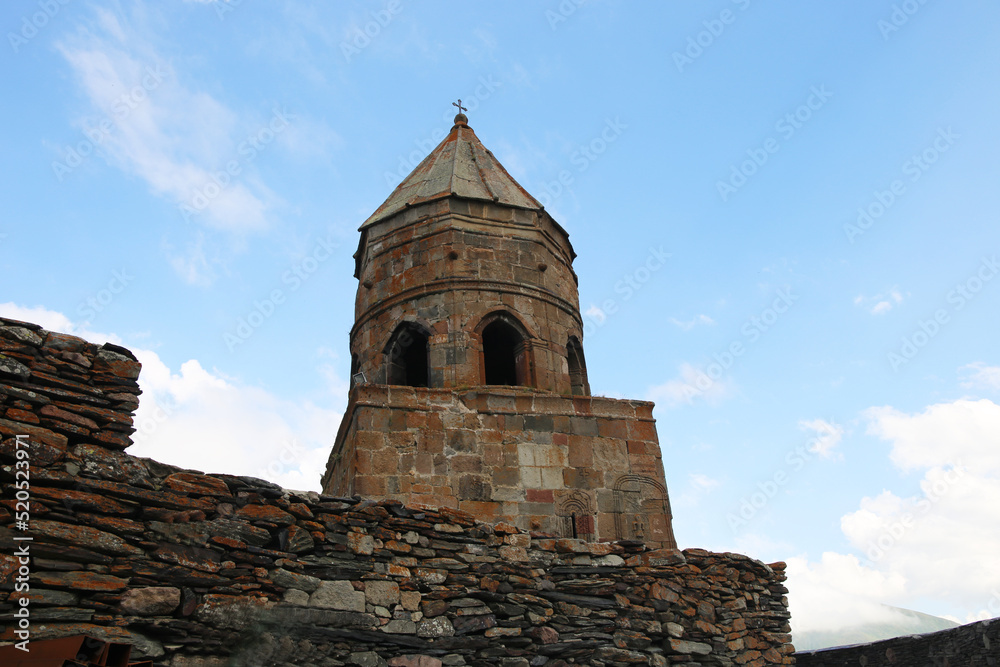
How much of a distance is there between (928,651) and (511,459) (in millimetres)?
5856

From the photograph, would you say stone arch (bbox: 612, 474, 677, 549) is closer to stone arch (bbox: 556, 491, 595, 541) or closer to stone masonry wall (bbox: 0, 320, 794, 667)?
stone arch (bbox: 556, 491, 595, 541)

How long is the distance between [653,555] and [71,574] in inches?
144

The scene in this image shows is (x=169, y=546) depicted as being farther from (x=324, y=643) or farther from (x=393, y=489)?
(x=393, y=489)

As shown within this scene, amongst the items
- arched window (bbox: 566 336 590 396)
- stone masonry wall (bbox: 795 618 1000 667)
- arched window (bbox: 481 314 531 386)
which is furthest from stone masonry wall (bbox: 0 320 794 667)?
stone masonry wall (bbox: 795 618 1000 667)

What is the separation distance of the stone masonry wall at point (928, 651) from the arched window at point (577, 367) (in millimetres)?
4209

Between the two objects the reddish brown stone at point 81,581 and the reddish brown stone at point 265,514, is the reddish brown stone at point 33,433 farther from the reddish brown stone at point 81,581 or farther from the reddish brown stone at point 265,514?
the reddish brown stone at point 265,514

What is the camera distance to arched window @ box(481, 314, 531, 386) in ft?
32.5

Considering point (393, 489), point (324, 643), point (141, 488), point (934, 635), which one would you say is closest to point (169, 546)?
point (141, 488)

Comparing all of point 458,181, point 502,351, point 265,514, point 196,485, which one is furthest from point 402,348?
point 196,485

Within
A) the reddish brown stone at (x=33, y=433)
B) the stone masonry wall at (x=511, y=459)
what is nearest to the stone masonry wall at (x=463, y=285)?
the stone masonry wall at (x=511, y=459)

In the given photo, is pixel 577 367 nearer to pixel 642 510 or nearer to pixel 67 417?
pixel 642 510

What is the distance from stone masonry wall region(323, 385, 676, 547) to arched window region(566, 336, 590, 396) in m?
1.18

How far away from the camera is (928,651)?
33.0 ft

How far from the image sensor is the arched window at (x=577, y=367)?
10.6 m
